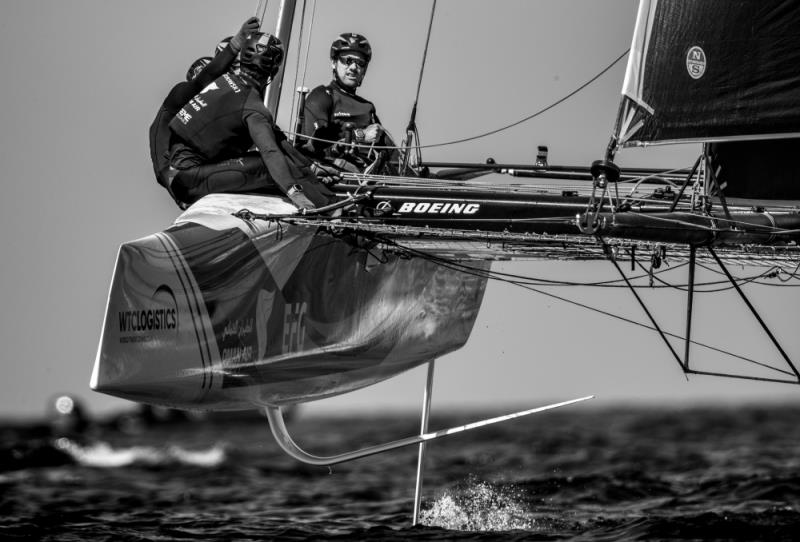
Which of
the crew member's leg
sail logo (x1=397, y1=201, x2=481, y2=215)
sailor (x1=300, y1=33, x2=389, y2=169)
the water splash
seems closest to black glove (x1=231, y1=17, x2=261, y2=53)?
the crew member's leg

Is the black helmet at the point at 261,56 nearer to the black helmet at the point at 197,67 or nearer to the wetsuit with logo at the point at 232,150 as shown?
the wetsuit with logo at the point at 232,150

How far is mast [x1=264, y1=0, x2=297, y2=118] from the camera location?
9430 mm

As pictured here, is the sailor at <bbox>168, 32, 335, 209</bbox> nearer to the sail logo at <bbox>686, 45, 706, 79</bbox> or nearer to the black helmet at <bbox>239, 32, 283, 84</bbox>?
the black helmet at <bbox>239, 32, 283, 84</bbox>

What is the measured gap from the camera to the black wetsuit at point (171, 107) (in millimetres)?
7723

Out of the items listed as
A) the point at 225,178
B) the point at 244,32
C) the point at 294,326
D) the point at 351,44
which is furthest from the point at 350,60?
the point at 294,326

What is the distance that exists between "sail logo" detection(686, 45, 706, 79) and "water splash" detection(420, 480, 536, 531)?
2990 mm

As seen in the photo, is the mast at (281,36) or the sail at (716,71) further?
the mast at (281,36)

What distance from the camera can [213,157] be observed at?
25.1 feet

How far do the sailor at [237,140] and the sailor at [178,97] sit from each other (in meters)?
0.06

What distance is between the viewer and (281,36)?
9.41 meters

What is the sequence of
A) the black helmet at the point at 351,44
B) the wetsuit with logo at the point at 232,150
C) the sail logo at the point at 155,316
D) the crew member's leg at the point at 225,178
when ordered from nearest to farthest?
1. the sail logo at the point at 155,316
2. the wetsuit with logo at the point at 232,150
3. the crew member's leg at the point at 225,178
4. the black helmet at the point at 351,44

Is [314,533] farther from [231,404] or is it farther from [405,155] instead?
[405,155]

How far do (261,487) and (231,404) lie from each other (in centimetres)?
652

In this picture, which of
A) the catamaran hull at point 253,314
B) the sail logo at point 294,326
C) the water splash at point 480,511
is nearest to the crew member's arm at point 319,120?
the catamaran hull at point 253,314
